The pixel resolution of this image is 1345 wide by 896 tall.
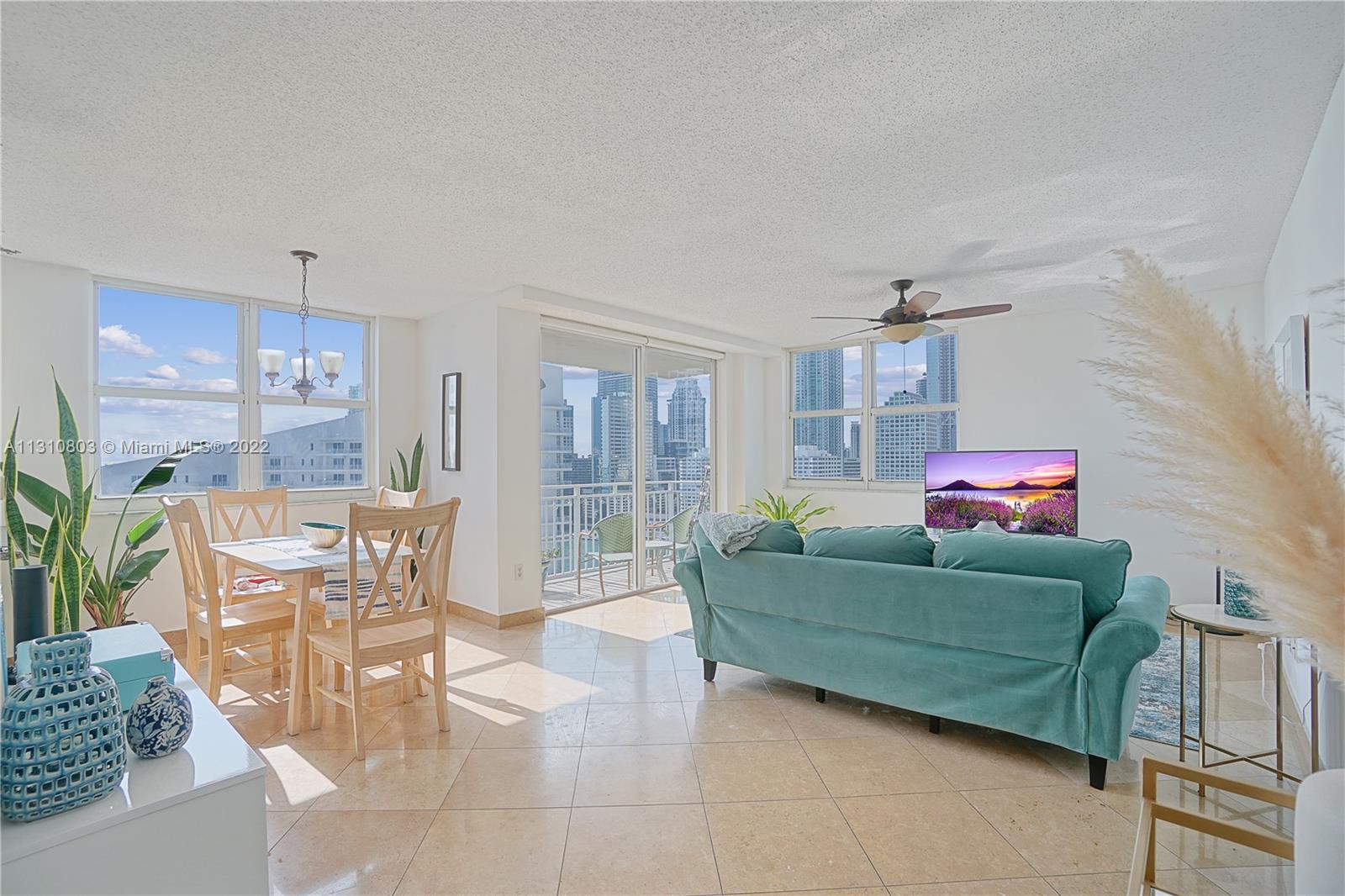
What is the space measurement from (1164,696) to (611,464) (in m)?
4.04

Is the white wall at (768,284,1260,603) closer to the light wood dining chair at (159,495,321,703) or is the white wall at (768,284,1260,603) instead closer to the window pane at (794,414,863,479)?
the window pane at (794,414,863,479)

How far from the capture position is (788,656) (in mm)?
3248

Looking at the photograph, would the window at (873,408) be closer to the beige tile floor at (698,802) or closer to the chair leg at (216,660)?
the beige tile floor at (698,802)

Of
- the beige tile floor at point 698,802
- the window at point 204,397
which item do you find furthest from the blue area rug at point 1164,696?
the window at point 204,397

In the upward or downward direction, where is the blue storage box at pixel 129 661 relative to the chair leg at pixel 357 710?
upward

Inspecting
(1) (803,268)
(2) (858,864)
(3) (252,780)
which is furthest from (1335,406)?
(1) (803,268)

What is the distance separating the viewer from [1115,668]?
2.35 meters

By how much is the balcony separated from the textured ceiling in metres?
2.20

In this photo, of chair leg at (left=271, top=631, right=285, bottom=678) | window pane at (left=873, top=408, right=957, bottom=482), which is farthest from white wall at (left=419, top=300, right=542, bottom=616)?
window pane at (left=873, top=408, right=957, bottom=482)

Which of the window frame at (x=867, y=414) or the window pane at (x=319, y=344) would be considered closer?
the window pane at (x=319, y=344)

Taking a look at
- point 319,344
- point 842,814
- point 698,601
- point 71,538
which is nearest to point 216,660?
point 71,538

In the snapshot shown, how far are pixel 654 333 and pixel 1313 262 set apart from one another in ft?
13.8

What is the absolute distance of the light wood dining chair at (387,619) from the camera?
271 cm

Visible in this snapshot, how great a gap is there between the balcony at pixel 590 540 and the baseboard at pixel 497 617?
0.78 feet
